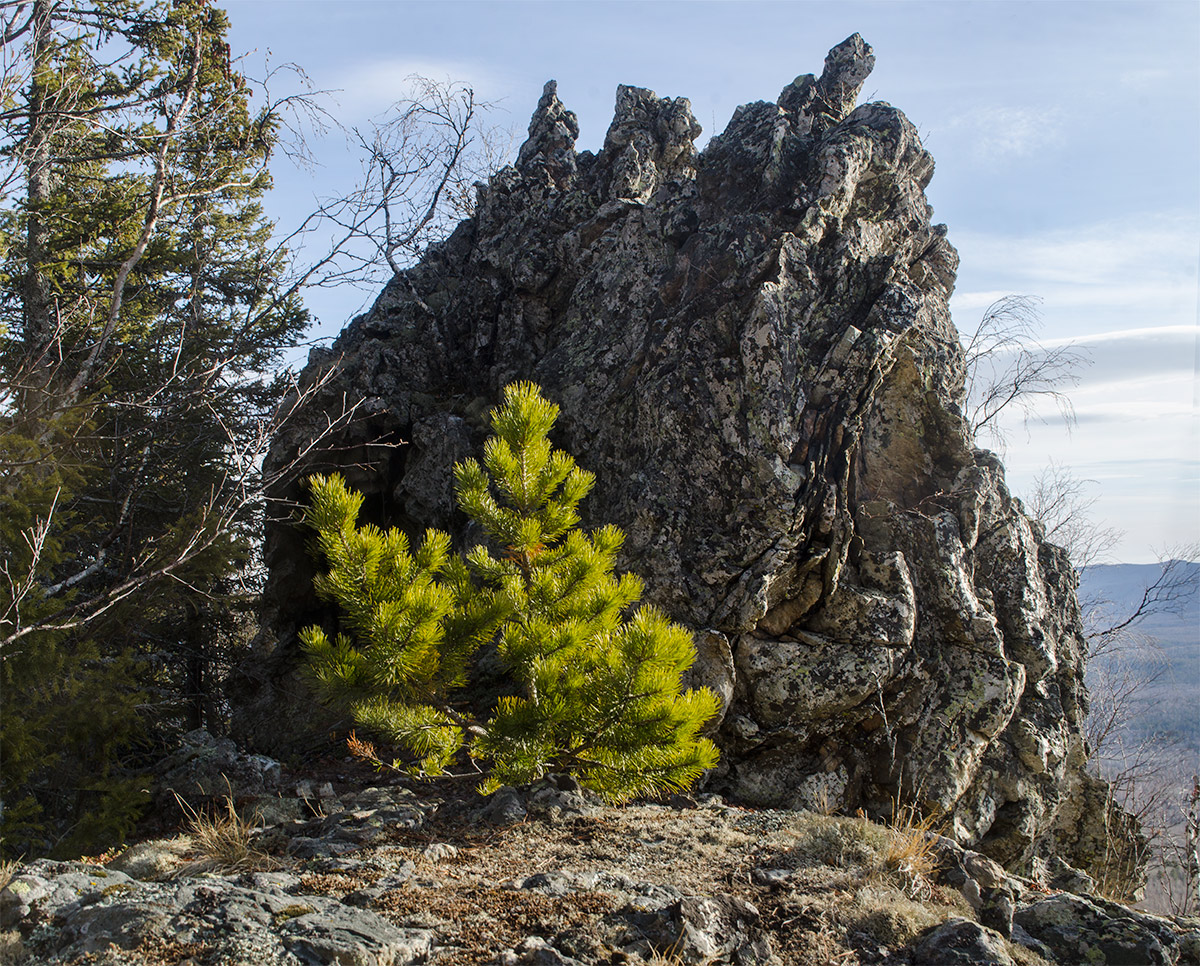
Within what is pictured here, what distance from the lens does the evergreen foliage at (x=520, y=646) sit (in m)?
5.09

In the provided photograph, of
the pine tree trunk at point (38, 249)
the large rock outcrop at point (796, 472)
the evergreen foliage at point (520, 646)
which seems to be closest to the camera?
the evergreen foliage at point (520, 646)

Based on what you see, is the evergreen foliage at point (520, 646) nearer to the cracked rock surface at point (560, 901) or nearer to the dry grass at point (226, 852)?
the cracked rock surface at point (560, 901)

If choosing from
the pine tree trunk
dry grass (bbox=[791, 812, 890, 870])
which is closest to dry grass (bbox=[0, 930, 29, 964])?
dry grass (bbox=[791, 812, 890, 870])

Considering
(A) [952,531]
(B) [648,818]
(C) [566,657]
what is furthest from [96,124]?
(A) [952,531]

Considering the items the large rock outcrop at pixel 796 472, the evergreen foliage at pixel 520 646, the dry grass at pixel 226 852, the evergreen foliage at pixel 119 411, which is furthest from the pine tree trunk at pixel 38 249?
the dry grass at pixel 226 852

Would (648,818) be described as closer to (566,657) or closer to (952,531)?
(566,657)

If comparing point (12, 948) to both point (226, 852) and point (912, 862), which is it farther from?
point (912, 862)

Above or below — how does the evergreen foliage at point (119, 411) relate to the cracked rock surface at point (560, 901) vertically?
above

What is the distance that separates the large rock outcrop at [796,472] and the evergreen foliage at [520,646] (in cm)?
171

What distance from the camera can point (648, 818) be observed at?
5.37 metres

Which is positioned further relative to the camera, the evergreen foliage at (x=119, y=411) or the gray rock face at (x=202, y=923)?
the evergreen foliage at (x=119, y=411)

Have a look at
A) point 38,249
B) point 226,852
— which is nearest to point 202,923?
point 226,852

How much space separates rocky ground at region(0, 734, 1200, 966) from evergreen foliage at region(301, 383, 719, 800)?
44 centimetres

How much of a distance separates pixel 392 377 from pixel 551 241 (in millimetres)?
3010
